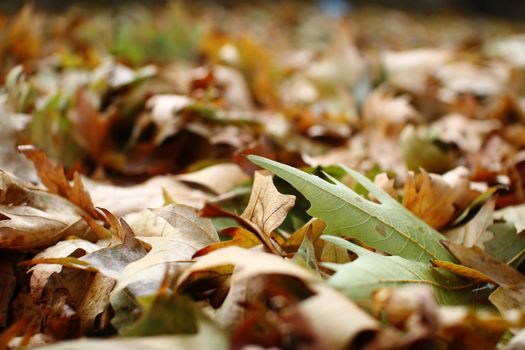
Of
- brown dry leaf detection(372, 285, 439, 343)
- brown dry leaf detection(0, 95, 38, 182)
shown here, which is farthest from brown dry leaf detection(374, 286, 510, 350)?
brown dry leaf detection(0, 95, 38, 182)

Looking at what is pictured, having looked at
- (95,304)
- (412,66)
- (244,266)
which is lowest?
(412,66)

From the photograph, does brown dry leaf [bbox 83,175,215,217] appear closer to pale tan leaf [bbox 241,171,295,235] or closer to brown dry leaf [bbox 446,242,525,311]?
pale tan leaf [bbox 241,171,295,235]

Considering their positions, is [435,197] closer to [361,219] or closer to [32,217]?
[361,219]

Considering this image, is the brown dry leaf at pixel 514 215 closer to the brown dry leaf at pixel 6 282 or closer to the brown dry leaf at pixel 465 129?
the brown dry leaf at pixel 465 129

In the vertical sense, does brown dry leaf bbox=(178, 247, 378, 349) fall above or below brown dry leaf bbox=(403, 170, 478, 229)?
above

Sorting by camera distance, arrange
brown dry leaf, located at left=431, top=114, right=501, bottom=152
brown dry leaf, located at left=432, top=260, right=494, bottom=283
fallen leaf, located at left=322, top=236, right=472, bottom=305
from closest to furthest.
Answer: fallen leaf, located at left=322, top=236, right=472, bottom=305
brown dry leaf, located at left=432, top=260, right=494, bottom=283
brown dry leaf, located at left=431, top=114, right=501, bottom=152

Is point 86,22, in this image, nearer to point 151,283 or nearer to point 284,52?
point 284,52

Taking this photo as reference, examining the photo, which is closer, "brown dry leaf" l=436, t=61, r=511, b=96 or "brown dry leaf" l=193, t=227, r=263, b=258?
"brown dry leaf" l=193, t=227, r=263, b=258

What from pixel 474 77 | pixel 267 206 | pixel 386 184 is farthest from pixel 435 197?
pixel 474 77
